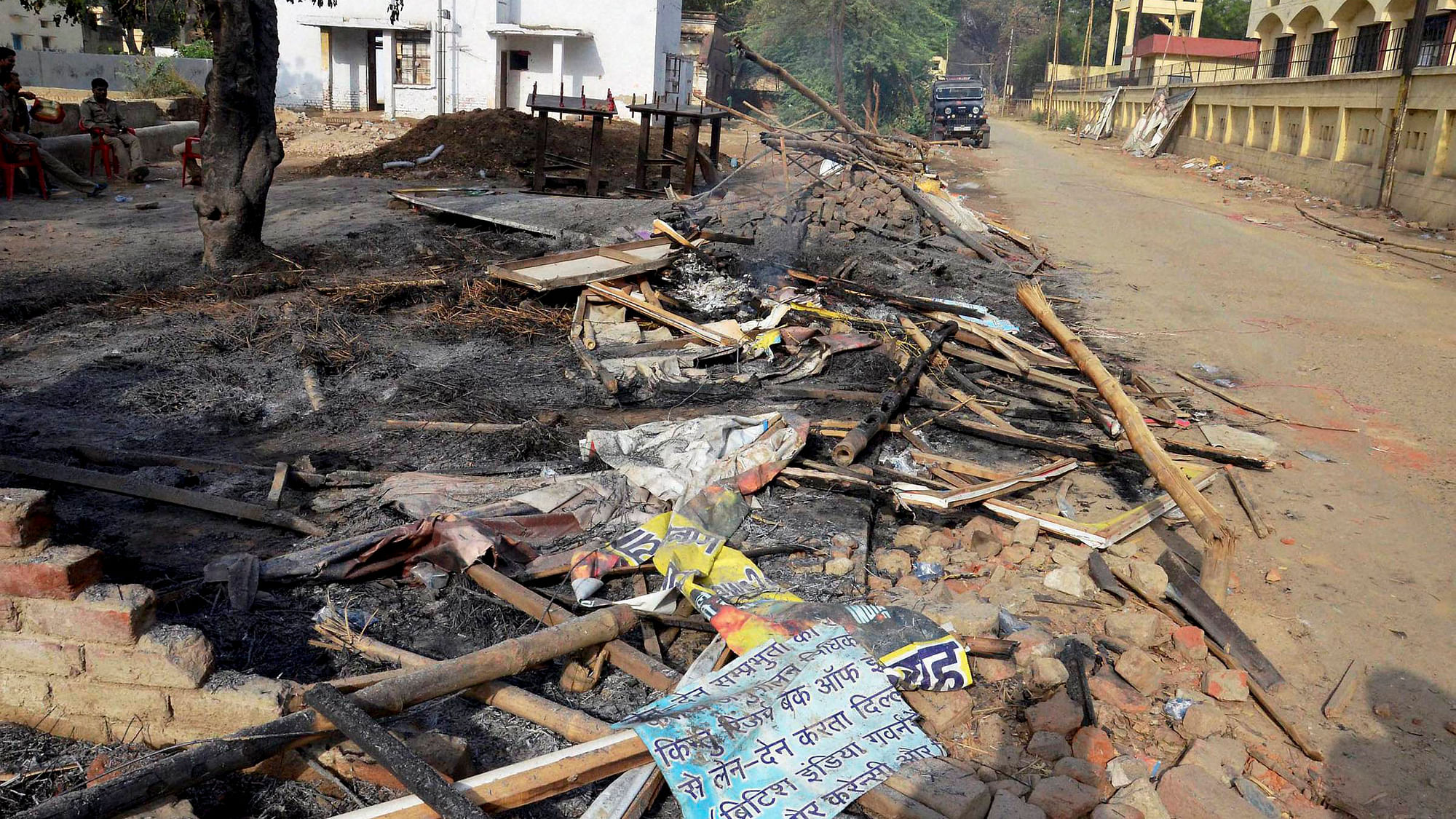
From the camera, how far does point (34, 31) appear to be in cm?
3366

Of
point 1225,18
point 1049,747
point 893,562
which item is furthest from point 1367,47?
point 1049,747

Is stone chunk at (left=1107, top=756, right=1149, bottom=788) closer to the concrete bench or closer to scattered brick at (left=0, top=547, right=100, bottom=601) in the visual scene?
scattered brick at (left=0, top=547, right=100, bottom=601)

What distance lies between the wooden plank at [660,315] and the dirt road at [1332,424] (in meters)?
3.80

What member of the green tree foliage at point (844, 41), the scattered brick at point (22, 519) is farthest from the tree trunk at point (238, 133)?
the green tree foliage at point (844, 41)

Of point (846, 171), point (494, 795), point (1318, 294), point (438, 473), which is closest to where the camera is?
point (494, 795)

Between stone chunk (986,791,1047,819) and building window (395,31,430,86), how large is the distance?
1153 inches

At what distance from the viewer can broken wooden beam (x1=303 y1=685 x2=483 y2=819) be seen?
2.48 meters

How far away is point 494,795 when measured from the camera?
8.73 feet

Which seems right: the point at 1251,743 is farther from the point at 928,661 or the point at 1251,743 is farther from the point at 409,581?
the point at 409,581

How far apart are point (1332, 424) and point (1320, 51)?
98.4 ft

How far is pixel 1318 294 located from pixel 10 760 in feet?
42.6

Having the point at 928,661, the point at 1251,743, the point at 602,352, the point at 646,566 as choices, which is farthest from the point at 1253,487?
the point at 602,352

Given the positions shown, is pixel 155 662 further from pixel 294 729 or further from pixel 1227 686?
pixel 1227 686

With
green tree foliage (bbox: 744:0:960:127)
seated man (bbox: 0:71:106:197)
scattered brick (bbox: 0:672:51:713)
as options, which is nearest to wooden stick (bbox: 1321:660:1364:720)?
scattered brick (bbox: 0:672:51:713)
